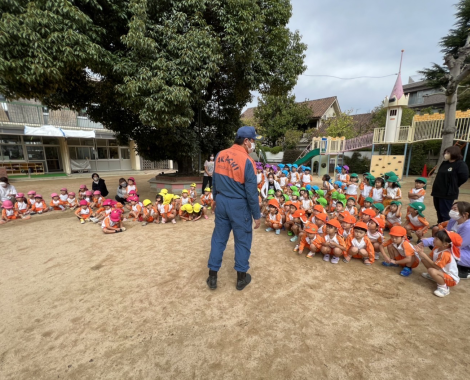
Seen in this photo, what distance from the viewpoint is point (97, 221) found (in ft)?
18.8

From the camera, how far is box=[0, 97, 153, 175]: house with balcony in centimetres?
1383

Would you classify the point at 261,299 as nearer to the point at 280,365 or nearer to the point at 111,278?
the point at 280,365

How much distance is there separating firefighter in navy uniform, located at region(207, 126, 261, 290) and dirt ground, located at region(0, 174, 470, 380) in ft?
1.66

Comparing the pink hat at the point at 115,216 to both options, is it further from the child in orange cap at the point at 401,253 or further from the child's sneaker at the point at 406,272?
the child's sneaker at the point at 406,272

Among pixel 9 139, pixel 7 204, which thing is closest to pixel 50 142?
pixel 9 139

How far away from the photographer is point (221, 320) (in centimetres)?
235

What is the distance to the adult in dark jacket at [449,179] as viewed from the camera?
3.99 m

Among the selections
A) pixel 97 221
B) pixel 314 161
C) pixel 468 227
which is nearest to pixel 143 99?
pixel 97 221

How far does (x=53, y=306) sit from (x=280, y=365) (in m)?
2.57

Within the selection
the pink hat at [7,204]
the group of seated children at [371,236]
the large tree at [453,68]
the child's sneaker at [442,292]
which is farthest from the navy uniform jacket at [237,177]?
the large tree at [453,68]

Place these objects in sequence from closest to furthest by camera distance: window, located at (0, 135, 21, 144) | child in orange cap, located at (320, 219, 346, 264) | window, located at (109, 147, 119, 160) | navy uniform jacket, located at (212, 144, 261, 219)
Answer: navy uniform jacket, located at (212, 144, 261, 219) < child in orange cap, located at (320, 219, 346, 264) < window, located at (0, 135, 21, 144) < window, located at (109, 147, 119, 160)

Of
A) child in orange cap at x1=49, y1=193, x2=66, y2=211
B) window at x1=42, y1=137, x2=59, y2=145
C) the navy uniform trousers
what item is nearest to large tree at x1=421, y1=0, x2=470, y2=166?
the navy uniform trousers

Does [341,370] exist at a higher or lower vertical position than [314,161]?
lower

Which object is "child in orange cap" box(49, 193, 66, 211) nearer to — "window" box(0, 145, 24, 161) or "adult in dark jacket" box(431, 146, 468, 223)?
"adult in dark jacket" box(431, 146, 468, 223)
